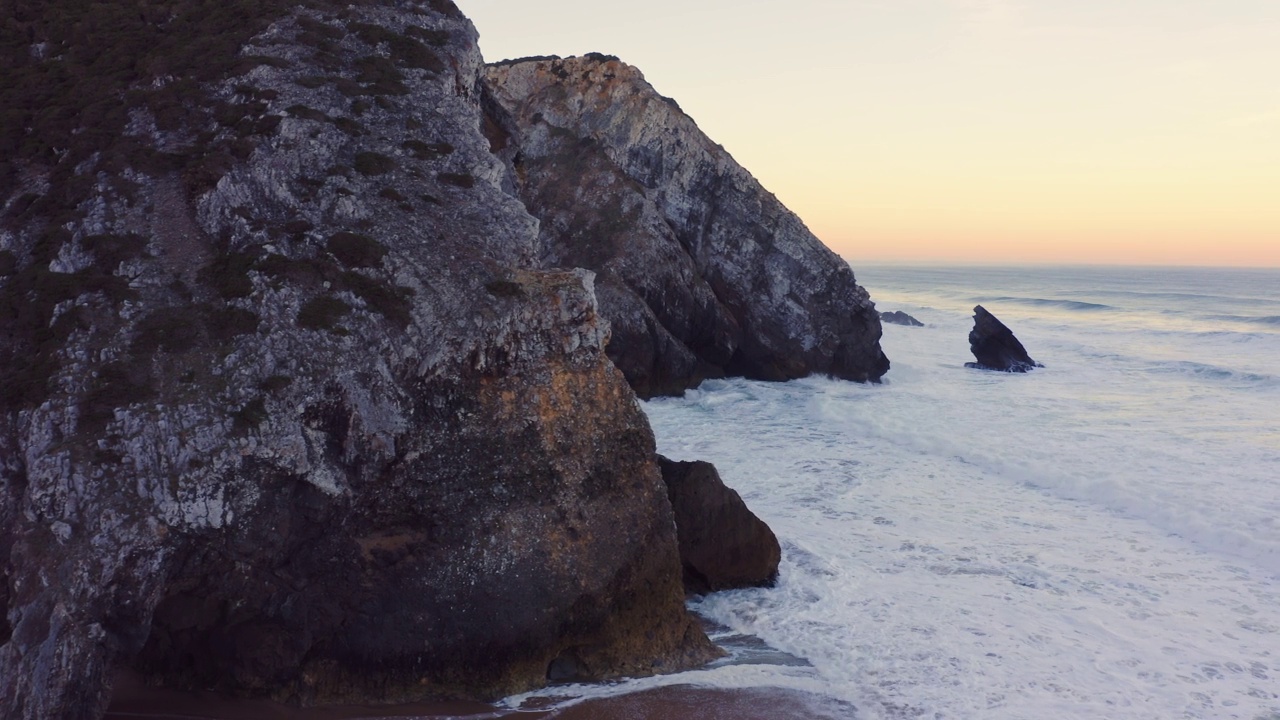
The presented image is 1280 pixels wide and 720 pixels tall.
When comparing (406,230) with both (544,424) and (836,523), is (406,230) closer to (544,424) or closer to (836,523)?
(544,424)

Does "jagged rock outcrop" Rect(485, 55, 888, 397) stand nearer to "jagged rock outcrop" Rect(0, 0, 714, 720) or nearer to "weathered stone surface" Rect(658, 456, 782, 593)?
"weathered stone surface" Rect(658, 456, 782, 593)

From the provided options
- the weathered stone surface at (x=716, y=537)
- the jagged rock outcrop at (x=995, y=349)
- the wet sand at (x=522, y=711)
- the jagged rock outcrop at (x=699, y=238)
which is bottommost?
the wet sand at (x=522, y=711)

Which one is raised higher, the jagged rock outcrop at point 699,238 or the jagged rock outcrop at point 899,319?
the jagged rock outcrop at point 699,238

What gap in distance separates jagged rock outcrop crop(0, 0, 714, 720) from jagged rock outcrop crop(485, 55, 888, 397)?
17471mm

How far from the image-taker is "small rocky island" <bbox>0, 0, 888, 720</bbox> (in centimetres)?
980

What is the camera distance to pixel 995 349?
37.5m

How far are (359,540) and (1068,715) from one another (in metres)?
8.45

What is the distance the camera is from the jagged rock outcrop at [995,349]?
122ft

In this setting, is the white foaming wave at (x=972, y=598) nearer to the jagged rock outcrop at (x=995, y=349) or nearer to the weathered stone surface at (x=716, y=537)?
the weathered stone surface at (x=716, y=537)

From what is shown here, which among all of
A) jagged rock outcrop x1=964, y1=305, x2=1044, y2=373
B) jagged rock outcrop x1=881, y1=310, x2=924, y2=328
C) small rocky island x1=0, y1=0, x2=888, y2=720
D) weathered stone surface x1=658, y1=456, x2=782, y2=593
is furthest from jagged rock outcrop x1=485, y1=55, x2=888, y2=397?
jagged rock outcrop x1=881, y1=310, x2=924, y2=328

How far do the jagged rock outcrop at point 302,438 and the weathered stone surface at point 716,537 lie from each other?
56.0 inches

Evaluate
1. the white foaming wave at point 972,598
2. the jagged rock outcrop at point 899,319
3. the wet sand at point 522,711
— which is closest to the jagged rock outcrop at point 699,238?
the white foaming wave at point 972,598

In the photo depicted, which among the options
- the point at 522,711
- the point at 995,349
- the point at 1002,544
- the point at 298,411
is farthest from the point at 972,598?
the point at 995,349

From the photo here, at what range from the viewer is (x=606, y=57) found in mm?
37406
